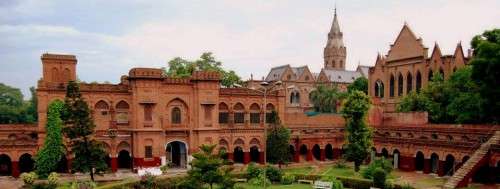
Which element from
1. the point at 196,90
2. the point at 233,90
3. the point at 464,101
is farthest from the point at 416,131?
the point at 196,90

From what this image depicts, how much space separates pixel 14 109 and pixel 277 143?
49.7 meters

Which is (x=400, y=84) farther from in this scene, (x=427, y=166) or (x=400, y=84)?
(x=427, y=166)

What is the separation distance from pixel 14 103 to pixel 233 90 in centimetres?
6100

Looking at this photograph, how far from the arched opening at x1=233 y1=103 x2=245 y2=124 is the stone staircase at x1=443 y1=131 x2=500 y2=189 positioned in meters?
20.6

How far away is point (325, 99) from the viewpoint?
263ft

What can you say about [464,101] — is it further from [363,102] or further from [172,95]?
[172,95]

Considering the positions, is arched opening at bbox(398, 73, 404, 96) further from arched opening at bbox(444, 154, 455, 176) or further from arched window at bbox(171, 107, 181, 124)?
arched window at bbox(171, 107, 181, 124)

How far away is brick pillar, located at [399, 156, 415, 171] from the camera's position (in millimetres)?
37500

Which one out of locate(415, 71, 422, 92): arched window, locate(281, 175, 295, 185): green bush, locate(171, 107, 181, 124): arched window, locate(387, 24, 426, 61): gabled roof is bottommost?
locate(281, 175, 295, 185): green bush

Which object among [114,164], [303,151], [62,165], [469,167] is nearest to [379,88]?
[303,151]

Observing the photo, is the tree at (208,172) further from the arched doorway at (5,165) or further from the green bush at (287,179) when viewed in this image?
the arched doorway at (5,165)

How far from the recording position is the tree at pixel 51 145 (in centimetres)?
3284

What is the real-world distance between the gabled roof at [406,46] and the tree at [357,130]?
27.3m

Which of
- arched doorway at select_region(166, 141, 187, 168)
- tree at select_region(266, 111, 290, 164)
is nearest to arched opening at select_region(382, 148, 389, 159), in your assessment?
tree at select_region(266, 111, 290, 164)
